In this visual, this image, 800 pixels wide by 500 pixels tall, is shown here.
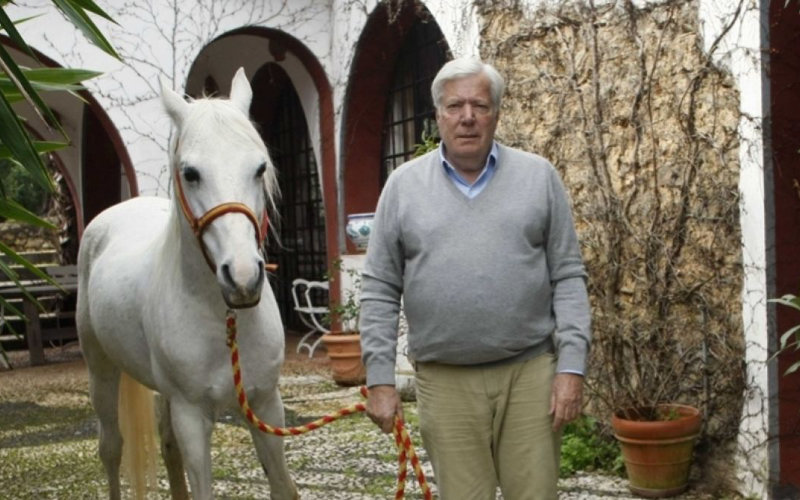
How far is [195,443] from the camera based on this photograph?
3.11 metres

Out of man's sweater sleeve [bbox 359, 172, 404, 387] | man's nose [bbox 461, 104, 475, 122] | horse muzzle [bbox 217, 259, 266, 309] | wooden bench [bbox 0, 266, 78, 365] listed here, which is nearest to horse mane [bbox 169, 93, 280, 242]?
horse muzzle [bbox 217, 259, 266, 309]

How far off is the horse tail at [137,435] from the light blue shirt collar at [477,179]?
7.56 ft

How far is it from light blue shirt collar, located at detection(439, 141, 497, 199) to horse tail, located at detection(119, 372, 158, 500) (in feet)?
7.56

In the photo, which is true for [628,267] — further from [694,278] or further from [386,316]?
[386,316]

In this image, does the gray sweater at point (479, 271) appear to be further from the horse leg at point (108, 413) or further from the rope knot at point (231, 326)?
the horse leg at point (108, 413)

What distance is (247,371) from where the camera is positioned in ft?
10.2

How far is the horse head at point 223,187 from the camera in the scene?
2.67 meters

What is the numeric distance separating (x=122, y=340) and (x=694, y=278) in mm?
2623

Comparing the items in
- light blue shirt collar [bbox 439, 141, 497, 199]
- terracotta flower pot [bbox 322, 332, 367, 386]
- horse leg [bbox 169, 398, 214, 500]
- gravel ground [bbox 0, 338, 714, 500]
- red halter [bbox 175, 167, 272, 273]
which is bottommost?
gravel ground [bbox 0, 338, 714, 500]

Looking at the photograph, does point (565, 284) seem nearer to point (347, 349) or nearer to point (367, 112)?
point (347, 349)

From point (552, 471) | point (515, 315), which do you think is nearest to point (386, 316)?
point (515, 315)

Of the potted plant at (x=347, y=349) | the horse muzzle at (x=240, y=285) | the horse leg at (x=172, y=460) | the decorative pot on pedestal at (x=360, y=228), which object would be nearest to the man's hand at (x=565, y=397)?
the horse muzzle at (x=240, y=285)

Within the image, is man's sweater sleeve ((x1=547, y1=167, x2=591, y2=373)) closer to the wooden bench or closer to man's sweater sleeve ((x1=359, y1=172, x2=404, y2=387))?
man's sweater sleeve ((x1=359, y1=172, x2=404, y2=387))

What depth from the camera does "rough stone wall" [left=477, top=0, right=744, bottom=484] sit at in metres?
4.62
